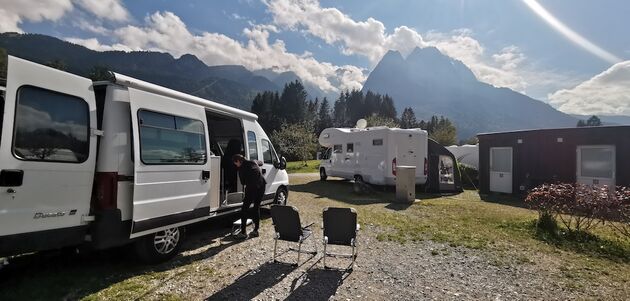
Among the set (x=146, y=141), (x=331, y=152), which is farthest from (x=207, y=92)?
(x=146, y=141)

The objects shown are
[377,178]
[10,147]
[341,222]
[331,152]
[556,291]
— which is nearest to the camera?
[10,147]

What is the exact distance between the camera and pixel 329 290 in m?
4.38

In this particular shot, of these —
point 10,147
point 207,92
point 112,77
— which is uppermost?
point 207,92

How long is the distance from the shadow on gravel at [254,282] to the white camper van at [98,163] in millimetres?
1428

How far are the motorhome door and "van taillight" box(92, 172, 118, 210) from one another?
0.30 m

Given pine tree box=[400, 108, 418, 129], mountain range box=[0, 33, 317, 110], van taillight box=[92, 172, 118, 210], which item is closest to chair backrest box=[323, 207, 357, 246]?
van taillight box=[92, 172, 118, 210]

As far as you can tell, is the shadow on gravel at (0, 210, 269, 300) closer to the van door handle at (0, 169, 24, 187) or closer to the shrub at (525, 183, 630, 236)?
the van door handle at (0, 169, 24, 187)

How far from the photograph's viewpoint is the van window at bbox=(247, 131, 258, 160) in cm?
785

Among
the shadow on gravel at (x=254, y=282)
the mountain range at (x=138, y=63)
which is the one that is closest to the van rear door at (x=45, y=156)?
the shadow on gravel at (x=254, y=282)

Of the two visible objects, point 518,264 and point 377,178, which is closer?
point 518,264

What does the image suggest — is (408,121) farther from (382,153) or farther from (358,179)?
(382,153)

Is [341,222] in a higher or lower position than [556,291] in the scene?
higher

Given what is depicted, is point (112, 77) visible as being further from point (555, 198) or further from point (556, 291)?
point (555, 198)

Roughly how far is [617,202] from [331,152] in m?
12.7
